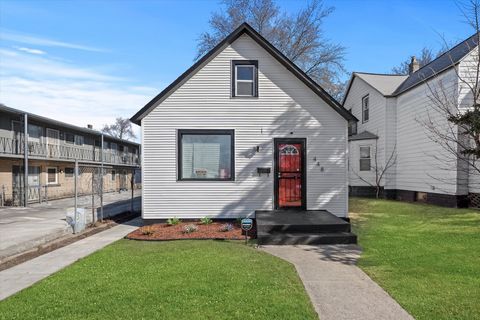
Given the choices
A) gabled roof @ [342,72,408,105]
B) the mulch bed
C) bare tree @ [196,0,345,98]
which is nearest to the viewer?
the mulch bed

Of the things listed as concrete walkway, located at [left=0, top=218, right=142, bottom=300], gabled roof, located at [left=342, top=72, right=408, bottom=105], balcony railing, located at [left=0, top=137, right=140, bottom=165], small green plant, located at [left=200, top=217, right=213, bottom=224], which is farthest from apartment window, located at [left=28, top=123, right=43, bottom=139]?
gabled roof, located at [left=342, top=72, right=408, bottom=105]

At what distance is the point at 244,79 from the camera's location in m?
10.9

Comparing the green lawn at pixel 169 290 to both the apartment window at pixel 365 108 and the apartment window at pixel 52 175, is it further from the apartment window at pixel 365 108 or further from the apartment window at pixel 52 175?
the apartment window at pixel 52 175

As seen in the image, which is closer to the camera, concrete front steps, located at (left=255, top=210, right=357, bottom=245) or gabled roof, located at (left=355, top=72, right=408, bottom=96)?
concrete front steps, located at (left=255, top=210, right=357, bottom=245)

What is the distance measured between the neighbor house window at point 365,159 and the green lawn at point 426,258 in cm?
685

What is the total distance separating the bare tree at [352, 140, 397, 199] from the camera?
17734 millimetres

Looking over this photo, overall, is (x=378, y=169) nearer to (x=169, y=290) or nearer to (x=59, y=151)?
(x=169, y=290)

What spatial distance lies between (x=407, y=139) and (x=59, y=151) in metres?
23.4

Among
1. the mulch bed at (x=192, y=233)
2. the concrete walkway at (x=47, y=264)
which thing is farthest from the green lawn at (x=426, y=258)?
the concrete walkway at (x=47, y=264)

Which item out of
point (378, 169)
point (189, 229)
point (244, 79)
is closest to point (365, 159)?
point (378, 169)

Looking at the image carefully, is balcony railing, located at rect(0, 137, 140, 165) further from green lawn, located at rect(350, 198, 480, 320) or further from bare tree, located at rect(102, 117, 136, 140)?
bare tree, located at rect(102, 117, 136, 140)

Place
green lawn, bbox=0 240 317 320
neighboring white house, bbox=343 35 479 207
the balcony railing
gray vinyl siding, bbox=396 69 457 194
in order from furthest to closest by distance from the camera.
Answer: the balcony railing
gray vinyl siding, bbox=396 69 457 194
neighboring white house, bbox=343 35 479 207
green lawn, bbox=0 240 317 320

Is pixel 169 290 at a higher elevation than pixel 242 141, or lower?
lower

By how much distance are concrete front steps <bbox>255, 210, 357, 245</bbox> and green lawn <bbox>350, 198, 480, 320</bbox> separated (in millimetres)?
554
